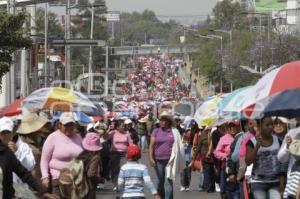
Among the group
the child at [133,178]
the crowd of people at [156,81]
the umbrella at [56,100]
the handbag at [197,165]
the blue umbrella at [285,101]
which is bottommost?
the crowd of people at [156,81]

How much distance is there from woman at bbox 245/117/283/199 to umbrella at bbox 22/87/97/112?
6434 millimetres

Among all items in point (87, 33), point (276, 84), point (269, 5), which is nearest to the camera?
point (276, 84)

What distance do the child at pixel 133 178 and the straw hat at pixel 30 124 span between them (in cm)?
113

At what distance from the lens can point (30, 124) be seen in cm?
1374

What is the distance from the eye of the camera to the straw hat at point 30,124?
1357 cm

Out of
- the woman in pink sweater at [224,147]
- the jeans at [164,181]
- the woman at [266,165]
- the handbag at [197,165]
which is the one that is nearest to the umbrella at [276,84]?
the woman at [266,165]

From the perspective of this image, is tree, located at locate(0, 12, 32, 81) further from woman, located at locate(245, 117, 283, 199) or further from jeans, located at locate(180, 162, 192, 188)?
woman, located at locate(245, 117, 283, 199)

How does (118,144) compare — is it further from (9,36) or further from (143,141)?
(143,141)

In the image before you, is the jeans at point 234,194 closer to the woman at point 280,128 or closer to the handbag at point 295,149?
the woman at point 280,128

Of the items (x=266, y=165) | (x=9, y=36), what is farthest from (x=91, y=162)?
(x=9, y=36)

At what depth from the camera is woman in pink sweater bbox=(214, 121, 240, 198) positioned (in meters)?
19.1

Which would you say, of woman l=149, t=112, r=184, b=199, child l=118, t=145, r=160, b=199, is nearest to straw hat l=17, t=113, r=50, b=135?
child l=118, t=145, r=160, b=199

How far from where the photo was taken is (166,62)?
605 ft

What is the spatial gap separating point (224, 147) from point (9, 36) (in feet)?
33.3
